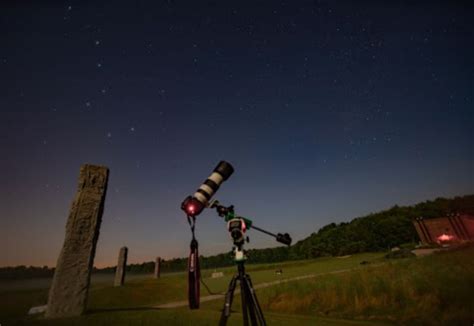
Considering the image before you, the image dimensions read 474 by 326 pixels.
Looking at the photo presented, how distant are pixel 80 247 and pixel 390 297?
10885 millimetres

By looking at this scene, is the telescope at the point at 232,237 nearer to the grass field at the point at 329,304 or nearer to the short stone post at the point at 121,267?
the grass field at the point at 329,304

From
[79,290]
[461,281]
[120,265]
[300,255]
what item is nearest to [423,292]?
[461,281]

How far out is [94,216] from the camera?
7617 mm

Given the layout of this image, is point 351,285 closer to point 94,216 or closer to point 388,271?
point 388,271

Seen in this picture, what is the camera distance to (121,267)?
15664 millimetres

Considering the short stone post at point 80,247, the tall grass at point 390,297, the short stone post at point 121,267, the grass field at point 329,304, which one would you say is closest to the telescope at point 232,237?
the grass field at point 329,304

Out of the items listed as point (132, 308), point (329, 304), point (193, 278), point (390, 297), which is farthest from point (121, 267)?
point (193, 278)

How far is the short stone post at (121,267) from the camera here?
598 inches

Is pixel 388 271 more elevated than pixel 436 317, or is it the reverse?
pixel 388 271

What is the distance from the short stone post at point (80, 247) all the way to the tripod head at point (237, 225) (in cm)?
537

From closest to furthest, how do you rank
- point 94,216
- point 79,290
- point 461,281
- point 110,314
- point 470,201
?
point 110,314 → point 79,290 → point 94,216 → point 461,281 → point 470,201

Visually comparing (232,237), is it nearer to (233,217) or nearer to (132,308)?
(233,217)

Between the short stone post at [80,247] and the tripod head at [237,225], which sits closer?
the tripod head at [237,225]

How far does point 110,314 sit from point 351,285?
9935 millimetres
